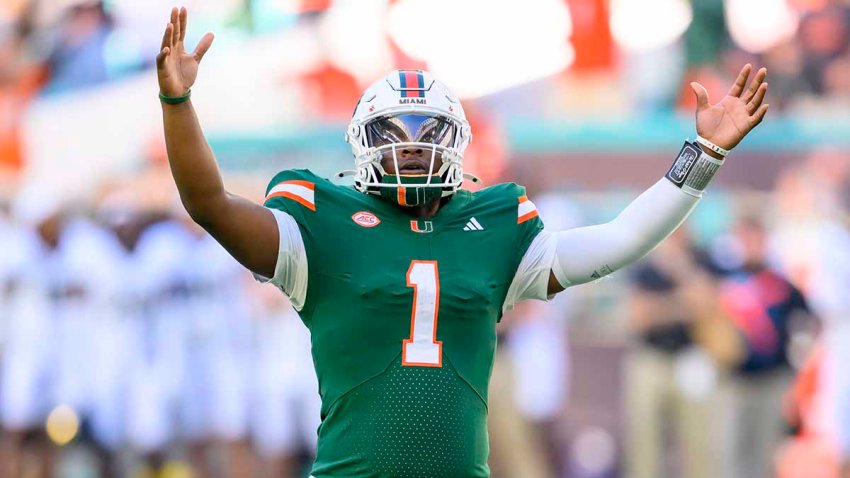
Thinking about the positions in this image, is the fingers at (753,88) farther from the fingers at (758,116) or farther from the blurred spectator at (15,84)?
the blurred spectator at (15,84)

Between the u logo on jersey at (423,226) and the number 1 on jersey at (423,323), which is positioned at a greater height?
the u logo on jersey at (423,226)

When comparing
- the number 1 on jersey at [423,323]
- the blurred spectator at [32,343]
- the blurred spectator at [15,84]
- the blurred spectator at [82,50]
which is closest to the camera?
the number 1 on jersey at [423,323]

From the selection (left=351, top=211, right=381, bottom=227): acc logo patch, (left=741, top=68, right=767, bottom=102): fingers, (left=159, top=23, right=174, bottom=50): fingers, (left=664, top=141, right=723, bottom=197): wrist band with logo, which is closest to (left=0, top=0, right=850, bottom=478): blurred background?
(left=741, top=68, right=767, bottom=102): fingers

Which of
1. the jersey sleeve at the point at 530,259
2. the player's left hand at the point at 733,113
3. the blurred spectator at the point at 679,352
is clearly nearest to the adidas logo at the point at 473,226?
the jersey sleeve at the point at 530,259

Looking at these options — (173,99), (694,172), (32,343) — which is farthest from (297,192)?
(32,343)

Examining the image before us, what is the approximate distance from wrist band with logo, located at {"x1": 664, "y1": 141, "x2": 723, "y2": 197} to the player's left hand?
0.05 metres

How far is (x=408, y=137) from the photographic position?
3.36 metres

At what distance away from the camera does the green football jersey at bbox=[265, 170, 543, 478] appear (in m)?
3.14

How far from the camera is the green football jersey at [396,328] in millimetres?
3145

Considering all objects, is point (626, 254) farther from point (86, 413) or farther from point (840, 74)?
point (86, 413)

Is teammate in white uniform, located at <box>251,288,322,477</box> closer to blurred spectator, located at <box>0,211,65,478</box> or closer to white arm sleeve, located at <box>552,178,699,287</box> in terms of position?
blurred spectator, located at <box>0,211,65,478</box>

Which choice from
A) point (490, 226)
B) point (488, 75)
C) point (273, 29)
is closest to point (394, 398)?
point (490, 226)

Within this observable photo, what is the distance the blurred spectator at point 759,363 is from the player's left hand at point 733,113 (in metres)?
5.27

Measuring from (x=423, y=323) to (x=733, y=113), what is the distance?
3.14 feet
